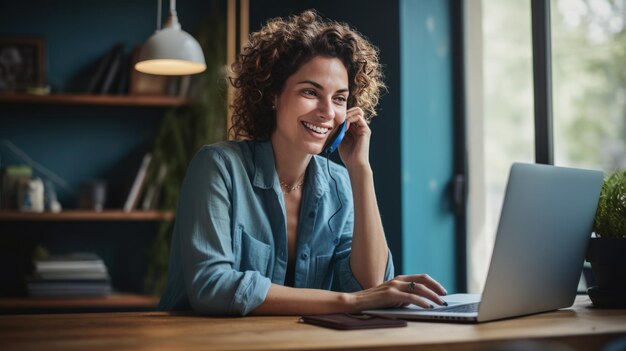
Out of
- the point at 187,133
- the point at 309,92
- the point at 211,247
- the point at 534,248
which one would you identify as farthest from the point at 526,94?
the point at 211,247

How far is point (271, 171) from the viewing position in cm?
200

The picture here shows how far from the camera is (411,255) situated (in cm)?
344

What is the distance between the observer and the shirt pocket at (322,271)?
202cm

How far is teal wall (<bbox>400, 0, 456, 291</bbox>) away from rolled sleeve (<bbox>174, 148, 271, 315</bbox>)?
5.58ft

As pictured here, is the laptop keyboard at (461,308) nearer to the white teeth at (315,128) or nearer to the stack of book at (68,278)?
the white teeth at (315,128)

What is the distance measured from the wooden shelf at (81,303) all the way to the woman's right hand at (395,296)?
2.37 metres

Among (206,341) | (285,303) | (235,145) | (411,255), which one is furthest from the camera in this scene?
(411,255)

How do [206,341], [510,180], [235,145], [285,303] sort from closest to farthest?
[206,341] < [510,180] < [285,303] < [235,145]

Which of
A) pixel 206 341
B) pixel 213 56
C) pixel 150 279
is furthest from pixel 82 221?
pixel 206 341

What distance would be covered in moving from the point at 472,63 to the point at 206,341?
8.58 ft

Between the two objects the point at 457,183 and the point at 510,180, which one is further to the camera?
the point at 457,183

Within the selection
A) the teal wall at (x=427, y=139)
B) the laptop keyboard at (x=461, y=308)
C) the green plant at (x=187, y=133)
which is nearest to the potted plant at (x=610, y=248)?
the laptop keyboard at (x=461, y=308)

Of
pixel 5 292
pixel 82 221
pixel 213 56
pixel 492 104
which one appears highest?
pixel 213 56

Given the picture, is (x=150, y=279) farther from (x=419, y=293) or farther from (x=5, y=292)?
(x=419, y=293)
